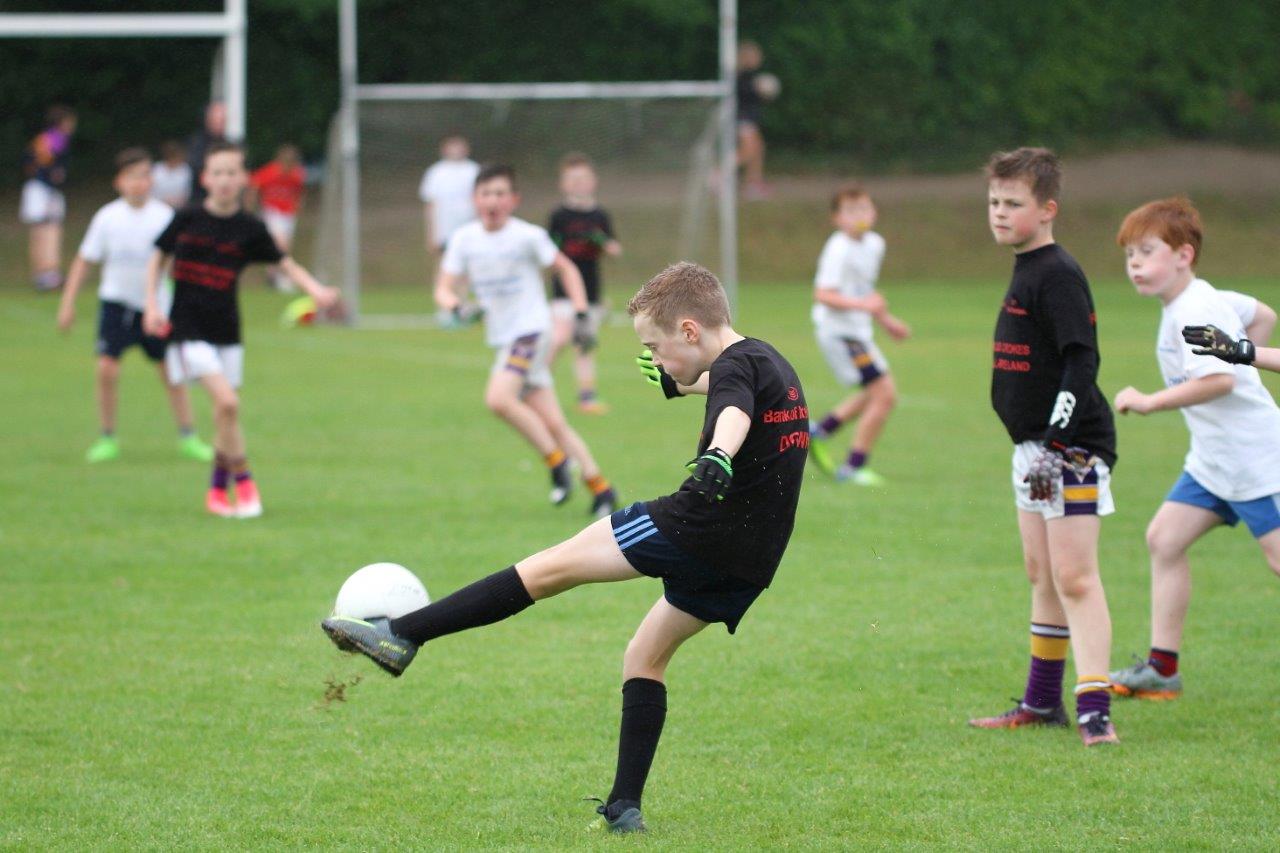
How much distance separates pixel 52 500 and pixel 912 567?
17.3ft

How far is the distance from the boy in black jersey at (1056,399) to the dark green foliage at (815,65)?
96.6 feet

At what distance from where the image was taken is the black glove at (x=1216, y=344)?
4.84m

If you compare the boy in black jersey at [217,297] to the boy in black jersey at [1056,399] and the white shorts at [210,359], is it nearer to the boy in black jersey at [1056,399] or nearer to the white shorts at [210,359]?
the white shorts at [210,359]

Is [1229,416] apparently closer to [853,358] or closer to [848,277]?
[853,358]

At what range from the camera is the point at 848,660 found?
648cm

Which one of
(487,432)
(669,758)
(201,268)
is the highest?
(201,268)

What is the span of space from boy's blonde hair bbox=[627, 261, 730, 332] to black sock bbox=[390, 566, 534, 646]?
0.78 m

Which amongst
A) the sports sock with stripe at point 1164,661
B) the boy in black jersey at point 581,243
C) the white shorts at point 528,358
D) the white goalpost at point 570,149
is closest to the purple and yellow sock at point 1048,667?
the sports sock with stripe at point 1164,661

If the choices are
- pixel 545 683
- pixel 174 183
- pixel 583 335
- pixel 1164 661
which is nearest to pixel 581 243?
pixel 583 335

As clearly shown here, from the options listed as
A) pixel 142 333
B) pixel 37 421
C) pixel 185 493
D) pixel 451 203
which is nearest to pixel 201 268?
pixel 185 493

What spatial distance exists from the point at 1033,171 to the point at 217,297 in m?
5.72

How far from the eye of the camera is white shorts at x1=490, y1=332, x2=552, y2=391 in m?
9.82

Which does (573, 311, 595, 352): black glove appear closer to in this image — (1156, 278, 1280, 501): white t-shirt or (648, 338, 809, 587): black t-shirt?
(1156, 278, 1280, 501): white t-shirt

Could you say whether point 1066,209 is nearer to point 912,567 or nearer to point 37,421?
point 37,421
